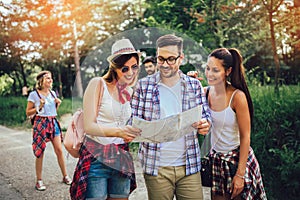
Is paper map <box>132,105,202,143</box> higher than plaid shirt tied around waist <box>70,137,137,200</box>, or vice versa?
paper map <box>132,105,202,143</box>

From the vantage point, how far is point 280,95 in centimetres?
446

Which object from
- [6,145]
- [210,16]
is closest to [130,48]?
[210,16]

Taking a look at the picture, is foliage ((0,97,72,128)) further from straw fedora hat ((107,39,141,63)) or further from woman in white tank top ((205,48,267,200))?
straw fedora hat ((107,39,141,63))

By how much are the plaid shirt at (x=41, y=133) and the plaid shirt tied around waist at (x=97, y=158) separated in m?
2.71

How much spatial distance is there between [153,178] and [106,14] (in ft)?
6.44

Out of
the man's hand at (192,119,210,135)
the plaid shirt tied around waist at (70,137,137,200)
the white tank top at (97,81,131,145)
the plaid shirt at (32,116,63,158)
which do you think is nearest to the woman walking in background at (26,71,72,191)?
the plaid shirt at (32,116,63,158)

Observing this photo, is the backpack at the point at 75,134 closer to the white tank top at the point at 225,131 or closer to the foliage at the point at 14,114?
the white tank top at the point at 225,131

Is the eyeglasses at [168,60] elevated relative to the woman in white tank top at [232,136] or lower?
elevated

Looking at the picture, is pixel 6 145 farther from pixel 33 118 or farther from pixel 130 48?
pixel 130 48

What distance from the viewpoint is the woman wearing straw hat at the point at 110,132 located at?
1958 millimetres

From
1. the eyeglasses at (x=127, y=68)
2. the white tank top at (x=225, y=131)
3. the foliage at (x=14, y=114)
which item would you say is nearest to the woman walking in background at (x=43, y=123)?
the white tank top at (x=225, y=131)

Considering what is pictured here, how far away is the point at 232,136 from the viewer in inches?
94.3

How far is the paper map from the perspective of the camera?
179cm

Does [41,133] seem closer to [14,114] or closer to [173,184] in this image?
[173,184]
